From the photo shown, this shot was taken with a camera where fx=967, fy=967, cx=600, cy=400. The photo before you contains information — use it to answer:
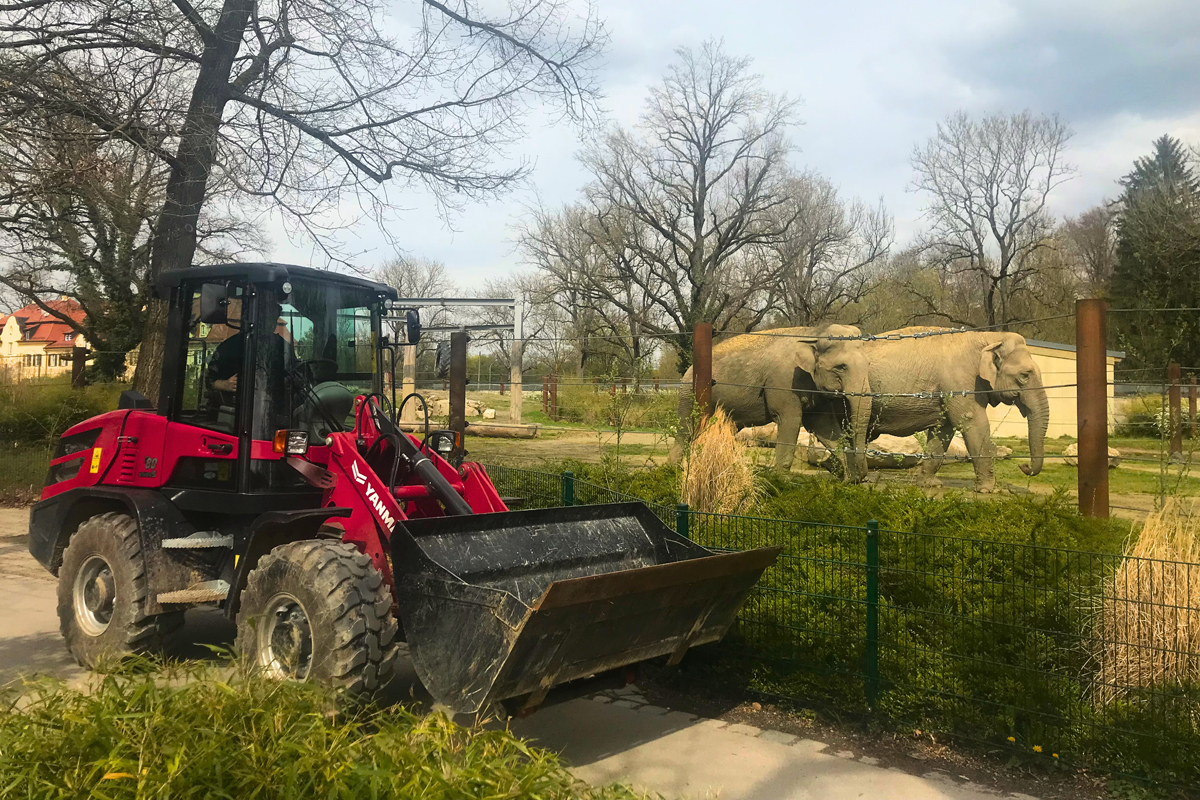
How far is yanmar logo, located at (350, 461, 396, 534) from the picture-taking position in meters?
5.49

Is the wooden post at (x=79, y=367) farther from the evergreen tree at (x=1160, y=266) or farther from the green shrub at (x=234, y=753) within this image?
the evergreen tree at (x=1160, y=266)

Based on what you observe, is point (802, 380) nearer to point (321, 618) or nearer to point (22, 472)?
point (321, 618)

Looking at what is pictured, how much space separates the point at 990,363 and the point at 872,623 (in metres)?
11.4

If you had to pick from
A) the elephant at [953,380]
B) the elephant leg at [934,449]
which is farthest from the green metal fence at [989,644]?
the elephant at [953,380]

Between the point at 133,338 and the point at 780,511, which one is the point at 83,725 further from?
the point at 133,338

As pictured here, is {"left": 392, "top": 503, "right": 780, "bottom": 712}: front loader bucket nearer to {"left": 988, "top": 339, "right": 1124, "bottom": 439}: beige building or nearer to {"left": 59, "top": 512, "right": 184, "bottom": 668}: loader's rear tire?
{"left": 59, "top": 512, "right": 184, "bottom": 668}: loader's rear tire

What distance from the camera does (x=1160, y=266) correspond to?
36.9m

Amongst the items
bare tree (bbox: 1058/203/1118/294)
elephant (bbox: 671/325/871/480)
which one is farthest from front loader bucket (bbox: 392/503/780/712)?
bare tree (bbox: 1058/203/1118/294)

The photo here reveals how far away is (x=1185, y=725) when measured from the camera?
475 cm

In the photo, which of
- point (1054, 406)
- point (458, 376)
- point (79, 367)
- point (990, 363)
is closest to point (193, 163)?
point (458, 376)

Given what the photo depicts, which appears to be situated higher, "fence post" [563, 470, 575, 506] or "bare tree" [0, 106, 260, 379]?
"bare tree" [0, 106, 260, 379]

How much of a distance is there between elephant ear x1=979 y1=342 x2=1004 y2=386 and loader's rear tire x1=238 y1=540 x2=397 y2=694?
516 inches

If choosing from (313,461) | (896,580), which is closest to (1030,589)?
(896,580)

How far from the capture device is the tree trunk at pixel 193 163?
1162cm
